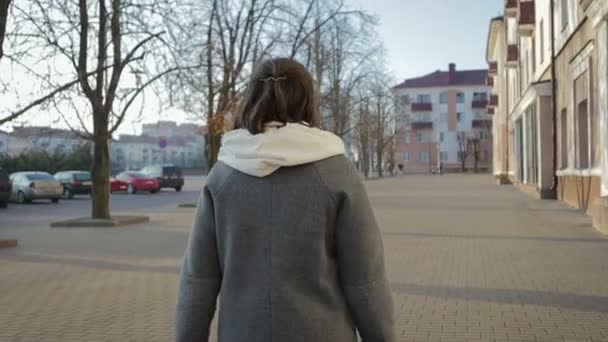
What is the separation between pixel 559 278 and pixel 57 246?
8.93m

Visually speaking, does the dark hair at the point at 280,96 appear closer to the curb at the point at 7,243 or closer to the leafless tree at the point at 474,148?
the curb at the point at 7,243

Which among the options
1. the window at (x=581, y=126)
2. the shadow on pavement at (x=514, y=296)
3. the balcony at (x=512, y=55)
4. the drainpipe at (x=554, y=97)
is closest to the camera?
the shadow on pavement at (x=514, y=296)

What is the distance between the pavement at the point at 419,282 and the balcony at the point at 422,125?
8291 centimetres

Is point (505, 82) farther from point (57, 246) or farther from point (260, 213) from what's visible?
point (260, 213)

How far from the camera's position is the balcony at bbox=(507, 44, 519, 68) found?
3441 centimetres

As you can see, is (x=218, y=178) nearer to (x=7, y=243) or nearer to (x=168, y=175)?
(x=7, y=243)

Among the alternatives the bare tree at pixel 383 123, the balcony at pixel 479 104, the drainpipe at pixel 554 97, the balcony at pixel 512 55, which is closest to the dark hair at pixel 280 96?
the drainpipe at pixel 554 97

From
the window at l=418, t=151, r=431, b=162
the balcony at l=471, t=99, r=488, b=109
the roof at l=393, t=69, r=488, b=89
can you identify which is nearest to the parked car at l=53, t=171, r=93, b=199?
the roof at l=393, t=69, r=488, b=89

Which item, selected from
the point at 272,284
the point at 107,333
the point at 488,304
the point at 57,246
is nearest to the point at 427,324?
the point at 488,304

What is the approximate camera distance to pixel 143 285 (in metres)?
8.23

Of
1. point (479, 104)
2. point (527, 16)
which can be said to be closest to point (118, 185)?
point (527, 16)

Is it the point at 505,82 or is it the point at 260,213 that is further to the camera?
the point at 505,82

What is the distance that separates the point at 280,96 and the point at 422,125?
9778 cm

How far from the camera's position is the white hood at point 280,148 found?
2.29m
